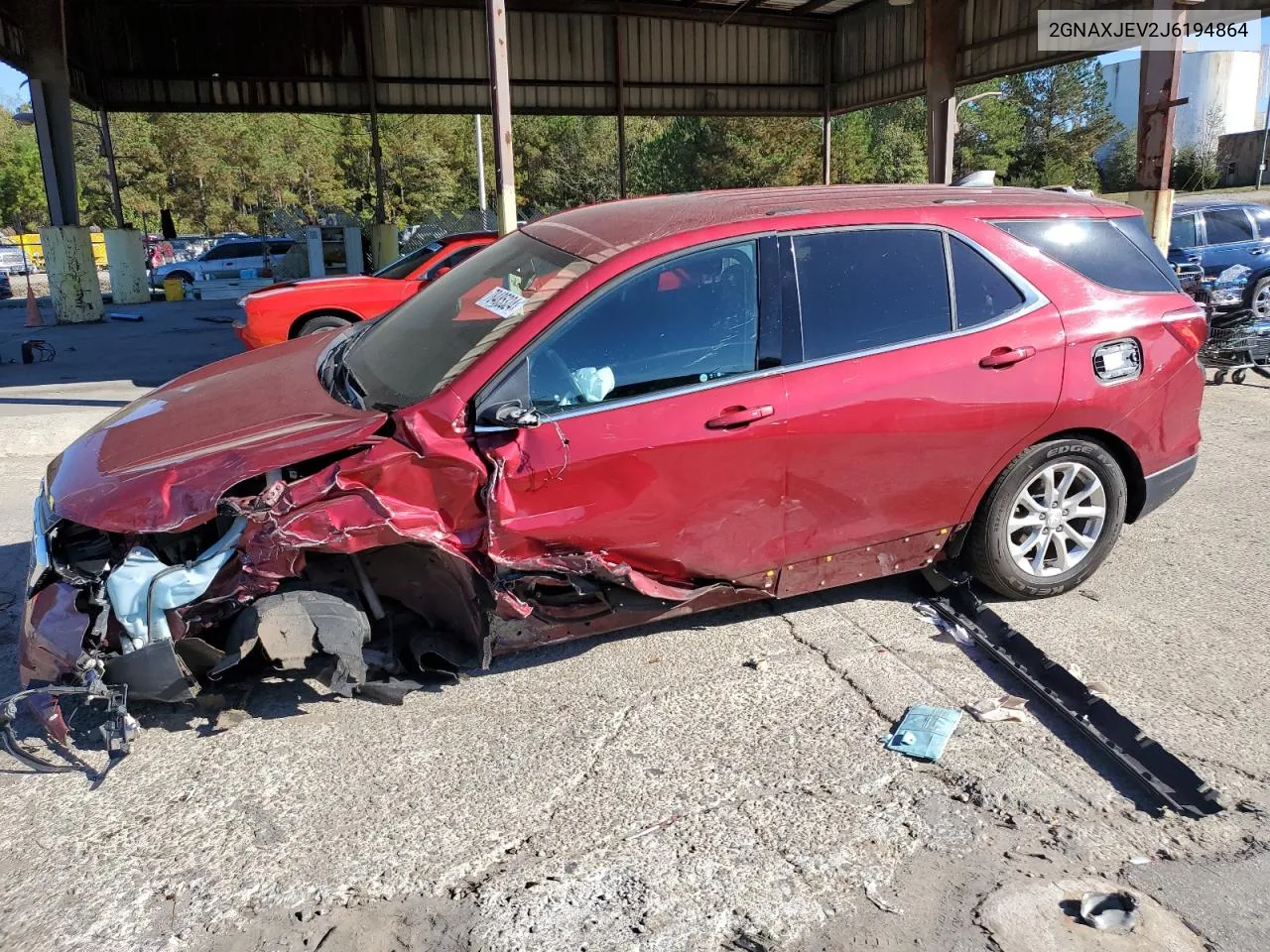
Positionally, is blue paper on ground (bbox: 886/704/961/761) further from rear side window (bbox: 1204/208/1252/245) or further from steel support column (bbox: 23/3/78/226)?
steel support column (bbox: 23/3/78/226)

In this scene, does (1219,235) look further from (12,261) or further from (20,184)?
(20,184)

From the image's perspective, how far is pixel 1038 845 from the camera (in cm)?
272

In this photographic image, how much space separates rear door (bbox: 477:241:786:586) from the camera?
130 inches

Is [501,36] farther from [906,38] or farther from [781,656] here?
[906,38]

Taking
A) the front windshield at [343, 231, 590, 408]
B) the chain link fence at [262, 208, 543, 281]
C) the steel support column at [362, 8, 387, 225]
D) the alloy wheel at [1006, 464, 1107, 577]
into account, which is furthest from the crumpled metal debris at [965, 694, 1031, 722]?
the chain link fence at [262, 208, 543, 281]

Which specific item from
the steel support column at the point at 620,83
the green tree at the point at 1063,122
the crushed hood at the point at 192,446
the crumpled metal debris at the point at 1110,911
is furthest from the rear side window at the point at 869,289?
the green tree at the point at 1063,122

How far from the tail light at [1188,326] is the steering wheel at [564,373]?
2.70 meters

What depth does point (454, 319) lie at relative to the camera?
388cm

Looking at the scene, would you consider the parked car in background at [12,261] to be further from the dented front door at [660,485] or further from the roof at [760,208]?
the dented front door at [660,485]

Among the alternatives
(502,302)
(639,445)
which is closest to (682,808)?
(639,445)

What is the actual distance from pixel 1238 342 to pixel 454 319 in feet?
25.6

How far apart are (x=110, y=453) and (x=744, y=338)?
93.2 inches

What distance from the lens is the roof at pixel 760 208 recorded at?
3.72m

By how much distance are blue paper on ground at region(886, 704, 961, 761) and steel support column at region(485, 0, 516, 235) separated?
609cm
